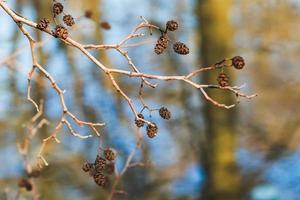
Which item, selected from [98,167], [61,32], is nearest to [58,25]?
[61,32]

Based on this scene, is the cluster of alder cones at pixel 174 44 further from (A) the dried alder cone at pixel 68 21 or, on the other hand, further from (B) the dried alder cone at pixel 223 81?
(A) the dried alder cone at pixel 68 21

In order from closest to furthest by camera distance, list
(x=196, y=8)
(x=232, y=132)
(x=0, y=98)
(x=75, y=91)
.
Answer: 1. (x=232, y=132)
2. (x=196, y=8)
3. (x=0, y=98)
4. (x=75, y=91)

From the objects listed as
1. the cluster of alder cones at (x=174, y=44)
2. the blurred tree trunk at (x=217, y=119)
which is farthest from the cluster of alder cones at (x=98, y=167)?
the blurred tree trunk at (x=217, y=119)

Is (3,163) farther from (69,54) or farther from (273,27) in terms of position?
(273,27)

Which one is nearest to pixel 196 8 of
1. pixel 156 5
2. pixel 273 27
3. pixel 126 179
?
pixel 126 179

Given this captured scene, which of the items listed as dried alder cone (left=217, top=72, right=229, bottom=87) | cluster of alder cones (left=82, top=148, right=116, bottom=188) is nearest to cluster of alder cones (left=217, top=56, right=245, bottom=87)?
dried alder cone (left=217, top=72, right=229, bottom=87)

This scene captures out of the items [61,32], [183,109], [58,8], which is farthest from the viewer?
[183,109]

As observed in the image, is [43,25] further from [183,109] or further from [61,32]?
[183,109]

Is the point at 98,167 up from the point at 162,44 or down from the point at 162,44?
down
